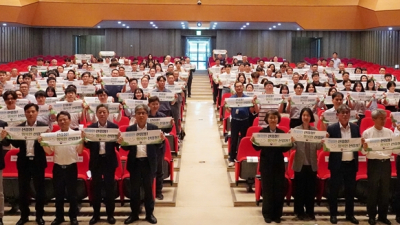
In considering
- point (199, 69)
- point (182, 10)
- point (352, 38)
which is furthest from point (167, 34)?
point (352, 38)

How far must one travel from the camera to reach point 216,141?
491 inches

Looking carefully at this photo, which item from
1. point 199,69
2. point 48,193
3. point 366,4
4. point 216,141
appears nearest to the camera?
point 48,193

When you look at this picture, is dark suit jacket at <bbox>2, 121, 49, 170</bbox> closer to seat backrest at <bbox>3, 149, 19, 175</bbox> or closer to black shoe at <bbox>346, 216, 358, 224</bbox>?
seat backrest at <bbox>3, 149, 19, 175</bbox>

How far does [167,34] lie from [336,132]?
2278cm

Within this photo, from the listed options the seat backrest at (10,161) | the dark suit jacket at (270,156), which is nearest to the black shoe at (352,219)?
the dark suit jacket at (270,156)

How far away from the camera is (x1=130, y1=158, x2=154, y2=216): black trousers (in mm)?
7309

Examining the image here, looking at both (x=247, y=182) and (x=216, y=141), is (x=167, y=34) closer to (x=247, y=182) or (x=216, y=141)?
(x=216, y=141)

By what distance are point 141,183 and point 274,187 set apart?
180 cm

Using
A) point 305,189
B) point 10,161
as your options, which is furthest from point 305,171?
point 10,161

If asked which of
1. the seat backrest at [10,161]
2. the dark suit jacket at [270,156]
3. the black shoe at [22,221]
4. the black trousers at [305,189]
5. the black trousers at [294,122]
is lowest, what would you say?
the black shoe at [22,221]

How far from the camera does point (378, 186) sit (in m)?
7.34

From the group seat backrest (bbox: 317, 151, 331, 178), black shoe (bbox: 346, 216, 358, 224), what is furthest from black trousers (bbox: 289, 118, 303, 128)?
black shoe (bbox: 346, 216, 358, 224)

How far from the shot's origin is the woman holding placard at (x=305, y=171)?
24.0ft

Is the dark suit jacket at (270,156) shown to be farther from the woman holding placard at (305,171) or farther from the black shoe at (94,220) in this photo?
the black shoe at (94,220)
